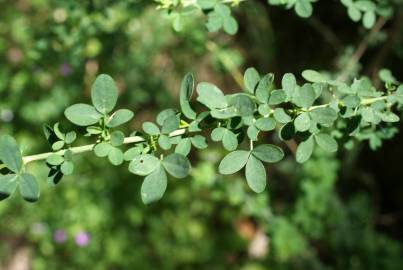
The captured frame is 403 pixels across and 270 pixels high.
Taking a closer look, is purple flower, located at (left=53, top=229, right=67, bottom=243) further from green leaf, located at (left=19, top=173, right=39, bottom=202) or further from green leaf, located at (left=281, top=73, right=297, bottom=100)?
green leaf, located at (left=281, top=73, right=297, bottom=100)

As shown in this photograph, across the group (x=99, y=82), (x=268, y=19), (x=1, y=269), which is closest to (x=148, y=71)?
(x=268, y=19)

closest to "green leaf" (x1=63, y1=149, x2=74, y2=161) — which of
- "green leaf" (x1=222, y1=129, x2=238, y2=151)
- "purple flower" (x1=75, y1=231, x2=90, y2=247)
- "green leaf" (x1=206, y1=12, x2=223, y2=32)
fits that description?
"green leaf" (x1=222, y1=129, x2=238, y2=151)

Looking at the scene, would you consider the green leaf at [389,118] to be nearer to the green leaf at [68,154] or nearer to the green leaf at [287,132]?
the green leaf at [287,132]

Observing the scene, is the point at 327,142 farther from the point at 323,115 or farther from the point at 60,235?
the point at 60,235

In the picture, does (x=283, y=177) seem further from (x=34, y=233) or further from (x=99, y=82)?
(x=99, y=82)

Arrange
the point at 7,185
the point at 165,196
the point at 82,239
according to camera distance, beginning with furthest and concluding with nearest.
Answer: the point at 165,196, the point at 82,239, the point at 7,185

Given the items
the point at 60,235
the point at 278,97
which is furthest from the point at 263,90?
the point at 60,235
